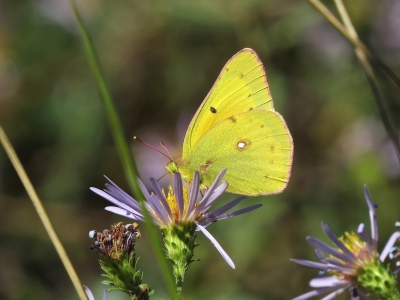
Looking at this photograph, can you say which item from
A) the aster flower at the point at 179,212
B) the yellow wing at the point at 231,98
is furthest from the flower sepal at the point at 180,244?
the yellow wing at the point at 231,98

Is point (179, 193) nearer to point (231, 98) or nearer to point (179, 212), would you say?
point (179, 212)

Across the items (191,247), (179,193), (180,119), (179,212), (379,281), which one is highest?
(180,119)

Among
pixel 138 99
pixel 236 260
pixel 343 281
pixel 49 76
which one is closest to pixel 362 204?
pixel 236 260

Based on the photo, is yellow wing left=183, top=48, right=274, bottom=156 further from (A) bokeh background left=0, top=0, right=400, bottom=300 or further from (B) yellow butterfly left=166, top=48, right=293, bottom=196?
(A) bokeh background left=0, top=0, right=400, bottom=300

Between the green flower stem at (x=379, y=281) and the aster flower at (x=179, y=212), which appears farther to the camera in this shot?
the aster flower at (x=179, y=212)

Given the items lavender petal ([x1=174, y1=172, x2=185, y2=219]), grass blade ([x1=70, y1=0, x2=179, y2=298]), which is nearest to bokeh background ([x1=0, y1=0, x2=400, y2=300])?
lavender petal ([x1=174, y1=172, x2=185, y2=219])

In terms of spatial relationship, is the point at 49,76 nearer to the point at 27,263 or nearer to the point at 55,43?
the point at 55,43

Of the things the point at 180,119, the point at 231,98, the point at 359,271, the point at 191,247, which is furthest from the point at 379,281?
the point at 180,119

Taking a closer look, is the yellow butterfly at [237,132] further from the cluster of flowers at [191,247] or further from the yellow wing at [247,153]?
the cluster of flowers at [191,247]
